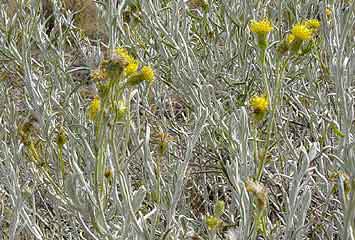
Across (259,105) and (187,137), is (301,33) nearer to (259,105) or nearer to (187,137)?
(259,105)

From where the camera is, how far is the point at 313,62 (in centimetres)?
200

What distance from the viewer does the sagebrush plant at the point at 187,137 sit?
1.06 metres

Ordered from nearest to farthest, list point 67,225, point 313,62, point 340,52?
point 340,52
point 67,225
point 313,62

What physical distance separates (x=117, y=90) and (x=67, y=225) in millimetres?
945

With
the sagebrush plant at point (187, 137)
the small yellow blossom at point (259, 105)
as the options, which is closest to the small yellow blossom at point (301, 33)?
the sagebrush plant at point (187, 137)

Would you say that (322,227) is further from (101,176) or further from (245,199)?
(101,176)

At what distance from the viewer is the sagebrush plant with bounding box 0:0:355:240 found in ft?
3.47

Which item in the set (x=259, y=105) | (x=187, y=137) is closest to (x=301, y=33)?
(x=259, y=105)

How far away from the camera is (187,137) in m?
1.42

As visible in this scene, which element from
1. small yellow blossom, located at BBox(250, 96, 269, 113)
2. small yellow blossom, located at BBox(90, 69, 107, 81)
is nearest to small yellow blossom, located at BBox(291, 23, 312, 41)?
small yellow blossom, located at BBox(250, 96, 269, 113)

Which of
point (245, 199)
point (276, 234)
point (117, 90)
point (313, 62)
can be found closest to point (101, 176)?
point (117, 90)

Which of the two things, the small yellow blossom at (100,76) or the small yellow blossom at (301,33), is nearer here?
the small yellow blossom at (100,76)

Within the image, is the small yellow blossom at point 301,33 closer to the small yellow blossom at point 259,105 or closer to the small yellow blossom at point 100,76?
the small yellow blossom at point 259,105

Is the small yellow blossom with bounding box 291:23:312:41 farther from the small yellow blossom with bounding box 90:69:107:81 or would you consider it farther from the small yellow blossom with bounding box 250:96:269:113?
the small yellow blossom with bounding box 90:69:107:81
